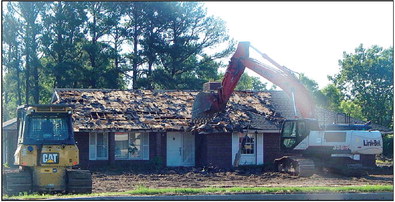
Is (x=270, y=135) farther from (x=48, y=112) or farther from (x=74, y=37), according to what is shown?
(x=74, y=37)

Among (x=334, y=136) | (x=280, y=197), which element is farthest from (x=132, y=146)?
(x=280, y=197)

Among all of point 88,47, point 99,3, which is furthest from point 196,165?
point 99,3

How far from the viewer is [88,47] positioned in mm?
57781

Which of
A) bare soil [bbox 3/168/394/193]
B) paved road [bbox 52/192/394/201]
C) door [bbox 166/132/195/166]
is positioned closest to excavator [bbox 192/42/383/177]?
bare soil [bbox 3/168/394/193]

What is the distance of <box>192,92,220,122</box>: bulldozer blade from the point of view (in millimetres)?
35781

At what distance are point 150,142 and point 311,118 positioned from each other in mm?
9300

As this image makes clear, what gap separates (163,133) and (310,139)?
28.6ft

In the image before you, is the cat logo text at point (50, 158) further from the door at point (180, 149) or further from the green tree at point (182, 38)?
the green tree at point (182, 38)

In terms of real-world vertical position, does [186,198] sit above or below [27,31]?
below

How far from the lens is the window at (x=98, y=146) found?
37094mm

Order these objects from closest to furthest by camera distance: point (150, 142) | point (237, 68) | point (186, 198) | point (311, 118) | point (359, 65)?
point (186, 198), point (311, 118), point (237, 68), point (150, 142), point (359, 65)

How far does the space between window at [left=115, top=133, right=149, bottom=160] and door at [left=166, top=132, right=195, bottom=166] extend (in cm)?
123

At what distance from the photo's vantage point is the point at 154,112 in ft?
127

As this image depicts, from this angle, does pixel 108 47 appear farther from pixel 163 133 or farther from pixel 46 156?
pixel 46 156
